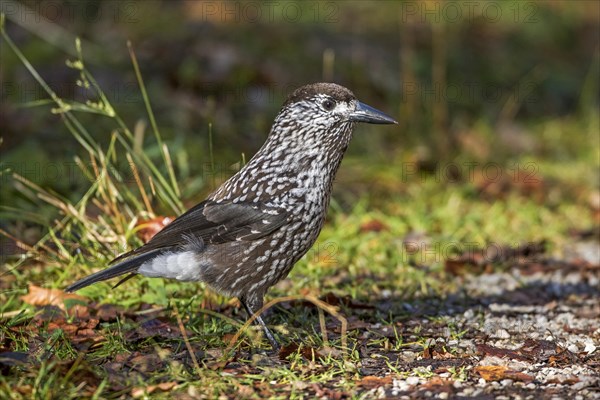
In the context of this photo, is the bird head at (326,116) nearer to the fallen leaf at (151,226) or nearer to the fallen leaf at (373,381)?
the fallen leaf at (151,226)

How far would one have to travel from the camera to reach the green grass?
3.94 meters

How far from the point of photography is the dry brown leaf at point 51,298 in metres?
4.91

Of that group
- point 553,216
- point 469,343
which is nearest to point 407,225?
point 553,216

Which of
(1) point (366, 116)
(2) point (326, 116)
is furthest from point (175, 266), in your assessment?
(1) point (366, 116)

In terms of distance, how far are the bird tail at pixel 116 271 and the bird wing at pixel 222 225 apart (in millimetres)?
34

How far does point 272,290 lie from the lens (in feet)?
17.7

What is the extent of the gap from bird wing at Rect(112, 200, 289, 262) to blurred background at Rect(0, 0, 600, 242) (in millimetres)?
2081

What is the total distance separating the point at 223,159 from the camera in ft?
25.6

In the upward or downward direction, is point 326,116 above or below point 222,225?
above

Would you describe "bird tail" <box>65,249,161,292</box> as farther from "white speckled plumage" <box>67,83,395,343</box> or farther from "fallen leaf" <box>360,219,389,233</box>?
"fallen leaf" <box>360,219,389,233</box>

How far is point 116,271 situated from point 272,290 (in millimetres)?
1281

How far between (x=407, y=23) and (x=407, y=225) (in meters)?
4.25

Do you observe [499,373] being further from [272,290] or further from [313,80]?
[313,80]

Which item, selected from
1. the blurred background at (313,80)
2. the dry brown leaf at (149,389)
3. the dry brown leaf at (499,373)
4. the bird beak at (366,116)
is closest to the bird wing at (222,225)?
the bird beak at (366,116)
